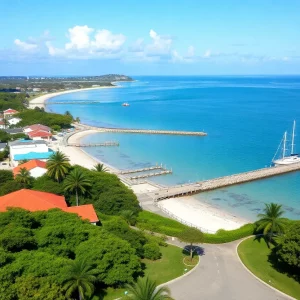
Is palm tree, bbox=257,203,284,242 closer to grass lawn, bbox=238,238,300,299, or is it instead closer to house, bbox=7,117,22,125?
grass lawn, bbox=238,238,300,299

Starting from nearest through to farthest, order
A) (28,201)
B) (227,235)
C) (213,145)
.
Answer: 1. (227,235)
2. (28,201)
3. (213,145)

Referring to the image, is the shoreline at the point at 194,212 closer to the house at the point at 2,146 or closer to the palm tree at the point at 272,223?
the palm tree at the point at 272,223

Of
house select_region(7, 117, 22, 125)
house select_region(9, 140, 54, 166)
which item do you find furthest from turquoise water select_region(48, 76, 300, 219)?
house select_region(7, 117, 22, 125)

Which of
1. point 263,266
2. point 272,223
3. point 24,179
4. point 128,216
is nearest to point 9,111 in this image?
point 24,179

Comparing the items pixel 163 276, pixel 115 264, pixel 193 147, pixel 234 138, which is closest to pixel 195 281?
pixel 163 276

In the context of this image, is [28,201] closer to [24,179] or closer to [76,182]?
[76,182]

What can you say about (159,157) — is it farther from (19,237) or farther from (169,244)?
(19,237)
